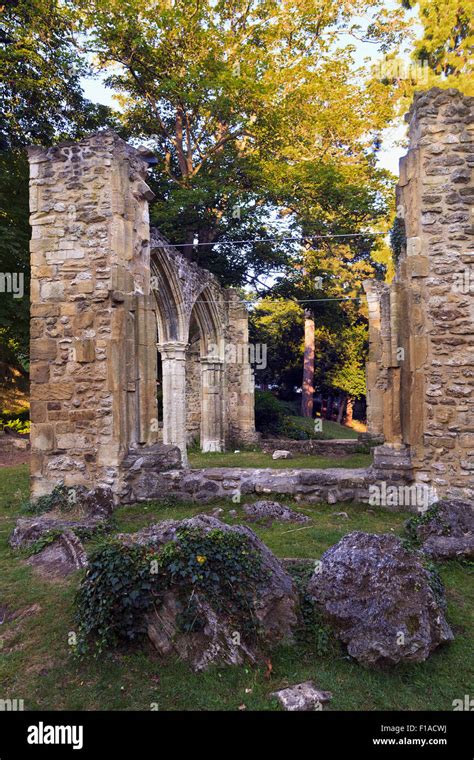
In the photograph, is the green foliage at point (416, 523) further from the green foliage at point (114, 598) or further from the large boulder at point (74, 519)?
the large boulder at point (74, 519)

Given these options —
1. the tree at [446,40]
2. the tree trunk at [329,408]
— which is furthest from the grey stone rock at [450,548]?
the tree trunk at [329,408]

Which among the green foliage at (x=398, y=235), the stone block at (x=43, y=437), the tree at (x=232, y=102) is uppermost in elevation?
the tree at (x=232, y=102)

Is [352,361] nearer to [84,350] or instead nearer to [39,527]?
[84,350]

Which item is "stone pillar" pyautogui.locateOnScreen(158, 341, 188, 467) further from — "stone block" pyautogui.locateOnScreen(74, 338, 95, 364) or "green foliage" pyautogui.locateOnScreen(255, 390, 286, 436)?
"stone block" pyautogui.locateOnScreen(74, 338, 95, 364)

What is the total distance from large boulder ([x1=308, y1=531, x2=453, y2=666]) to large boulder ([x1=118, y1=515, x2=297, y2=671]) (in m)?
0.32

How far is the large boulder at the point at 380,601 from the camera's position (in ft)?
10.6

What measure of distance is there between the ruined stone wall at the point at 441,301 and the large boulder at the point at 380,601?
315cm

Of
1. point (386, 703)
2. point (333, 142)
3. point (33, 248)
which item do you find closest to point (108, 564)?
point (386, 703)

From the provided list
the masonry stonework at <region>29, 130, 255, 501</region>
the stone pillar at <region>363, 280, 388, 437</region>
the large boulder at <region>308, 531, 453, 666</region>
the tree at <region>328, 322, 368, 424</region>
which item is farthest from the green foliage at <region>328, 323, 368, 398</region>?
the large boulder at <region>308, 531, 453, 666</region>

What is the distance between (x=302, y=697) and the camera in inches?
116

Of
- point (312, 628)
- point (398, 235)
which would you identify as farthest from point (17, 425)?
point (312, 628)

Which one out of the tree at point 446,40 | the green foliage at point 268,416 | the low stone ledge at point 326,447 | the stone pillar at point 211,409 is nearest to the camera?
the low stone ledge at point 326,447

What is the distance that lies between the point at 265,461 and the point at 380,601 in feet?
33.9
